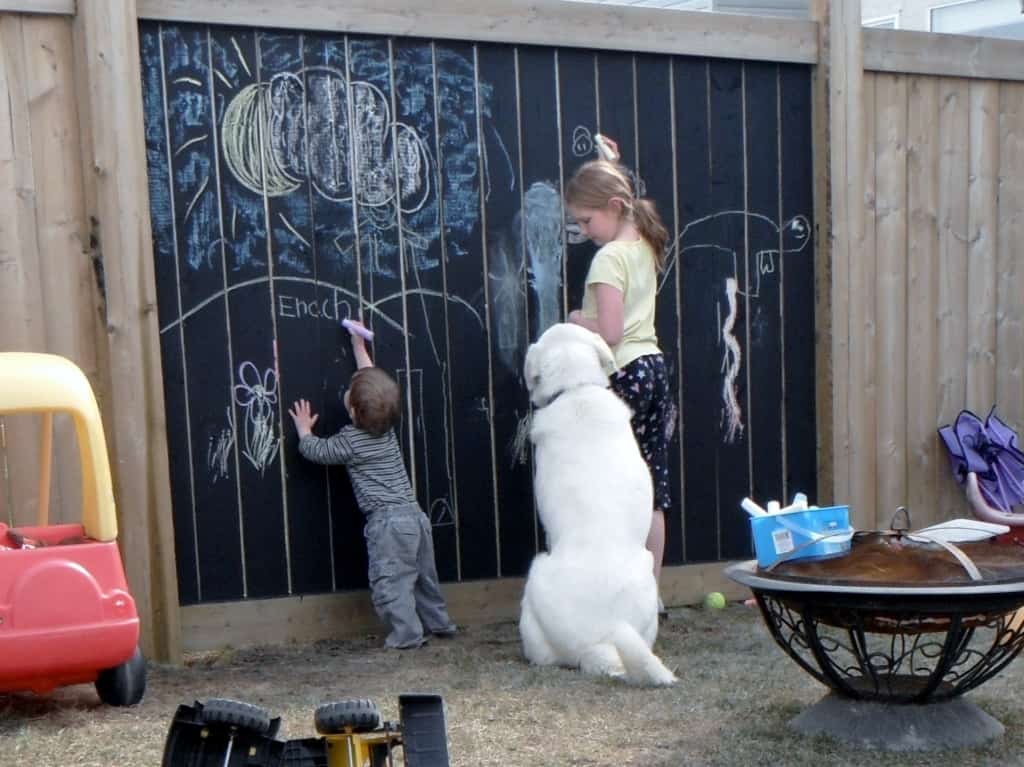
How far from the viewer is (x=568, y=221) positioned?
5934 mm

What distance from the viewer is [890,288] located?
6.57m

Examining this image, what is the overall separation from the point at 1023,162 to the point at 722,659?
3.32 metres

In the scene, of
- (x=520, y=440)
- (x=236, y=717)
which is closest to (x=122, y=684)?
(x=236, y=717)

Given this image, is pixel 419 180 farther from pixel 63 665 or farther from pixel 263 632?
pixel 63 665

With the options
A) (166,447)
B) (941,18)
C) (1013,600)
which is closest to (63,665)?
(166,447)

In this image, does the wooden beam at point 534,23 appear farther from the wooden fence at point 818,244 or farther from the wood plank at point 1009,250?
the wood plank at point 1009,250

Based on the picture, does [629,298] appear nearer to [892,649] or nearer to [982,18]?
[892,649]

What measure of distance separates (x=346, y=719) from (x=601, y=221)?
10.3ft

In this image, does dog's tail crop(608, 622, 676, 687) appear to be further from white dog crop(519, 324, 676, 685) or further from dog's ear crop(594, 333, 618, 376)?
dog's ear crop(594, 333, 618, 376)

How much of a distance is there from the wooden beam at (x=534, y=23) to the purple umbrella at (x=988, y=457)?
6.45ft

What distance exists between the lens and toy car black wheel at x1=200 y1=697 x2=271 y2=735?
2.90 m

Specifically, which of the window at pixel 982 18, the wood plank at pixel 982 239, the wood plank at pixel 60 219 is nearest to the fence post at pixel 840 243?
the wood plank at pixel 982 239

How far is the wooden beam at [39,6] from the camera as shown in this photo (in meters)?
4.84

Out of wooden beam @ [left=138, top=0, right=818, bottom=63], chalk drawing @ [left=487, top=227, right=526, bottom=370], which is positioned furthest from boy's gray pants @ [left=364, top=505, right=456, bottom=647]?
wooden beam @ [left=138, top=0, right=818, bottom=63]
